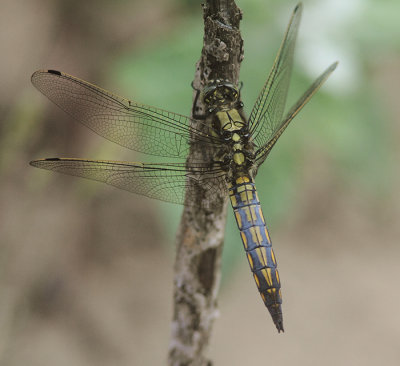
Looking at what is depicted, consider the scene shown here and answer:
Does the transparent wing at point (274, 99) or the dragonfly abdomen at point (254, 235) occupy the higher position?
the transparent wing at point (274, 99)

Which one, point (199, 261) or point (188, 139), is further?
point (188, 139)

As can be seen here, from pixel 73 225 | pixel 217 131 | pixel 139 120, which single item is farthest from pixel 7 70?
pixel 217 131

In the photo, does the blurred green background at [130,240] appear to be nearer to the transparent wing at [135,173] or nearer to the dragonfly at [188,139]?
the dragonfly at [188,139]

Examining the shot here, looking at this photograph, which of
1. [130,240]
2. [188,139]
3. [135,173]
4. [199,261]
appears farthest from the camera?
[130,240]

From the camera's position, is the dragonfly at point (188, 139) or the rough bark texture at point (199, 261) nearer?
the rough bark texture at point (199, 261)

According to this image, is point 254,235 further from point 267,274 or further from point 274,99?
point 274,99

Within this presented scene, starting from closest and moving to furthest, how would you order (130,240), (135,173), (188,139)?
(188,139) < (135,173) < (130,240)

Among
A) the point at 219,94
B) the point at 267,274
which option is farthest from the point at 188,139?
the point at 267,274

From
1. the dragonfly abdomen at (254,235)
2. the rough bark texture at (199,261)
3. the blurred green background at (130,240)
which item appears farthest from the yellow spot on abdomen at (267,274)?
the blurred green background at (130,240)

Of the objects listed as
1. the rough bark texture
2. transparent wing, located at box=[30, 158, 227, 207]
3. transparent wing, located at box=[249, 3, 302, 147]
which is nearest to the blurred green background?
transparent wing, located at box=[249, 3, 302, 147]
